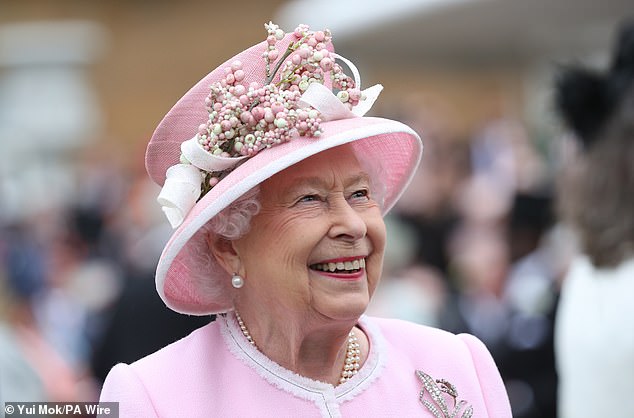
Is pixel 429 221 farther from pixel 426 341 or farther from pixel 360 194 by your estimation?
pixel 360 194

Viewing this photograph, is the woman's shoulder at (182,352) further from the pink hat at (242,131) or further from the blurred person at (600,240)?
the blurred person at (600,240)

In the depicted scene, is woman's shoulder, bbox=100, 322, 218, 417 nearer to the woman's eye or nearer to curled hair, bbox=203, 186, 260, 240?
curled hair, bbox=203, 186, 260, 240

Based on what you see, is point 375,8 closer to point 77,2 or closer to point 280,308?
point 280,308

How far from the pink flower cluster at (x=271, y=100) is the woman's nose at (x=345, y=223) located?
0.20 m

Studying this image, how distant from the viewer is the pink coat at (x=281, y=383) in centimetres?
287

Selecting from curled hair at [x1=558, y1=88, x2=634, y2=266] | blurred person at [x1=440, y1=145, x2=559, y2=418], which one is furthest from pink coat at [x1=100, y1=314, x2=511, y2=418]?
blurred person at [x1=440, y1=145, x2=559, y2=418]

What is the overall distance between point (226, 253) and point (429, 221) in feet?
18.5

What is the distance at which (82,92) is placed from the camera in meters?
24.6

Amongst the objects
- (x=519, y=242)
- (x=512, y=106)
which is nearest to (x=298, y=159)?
(x=519, y=242)

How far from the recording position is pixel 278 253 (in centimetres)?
283

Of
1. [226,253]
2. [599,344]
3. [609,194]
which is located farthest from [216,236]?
[609,194]

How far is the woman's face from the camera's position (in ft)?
9.17

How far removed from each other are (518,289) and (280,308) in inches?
116

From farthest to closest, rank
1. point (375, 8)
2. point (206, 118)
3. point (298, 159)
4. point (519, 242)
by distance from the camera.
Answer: point (375, 8), point (519, 242), point (206, 118), point (298, 159)
